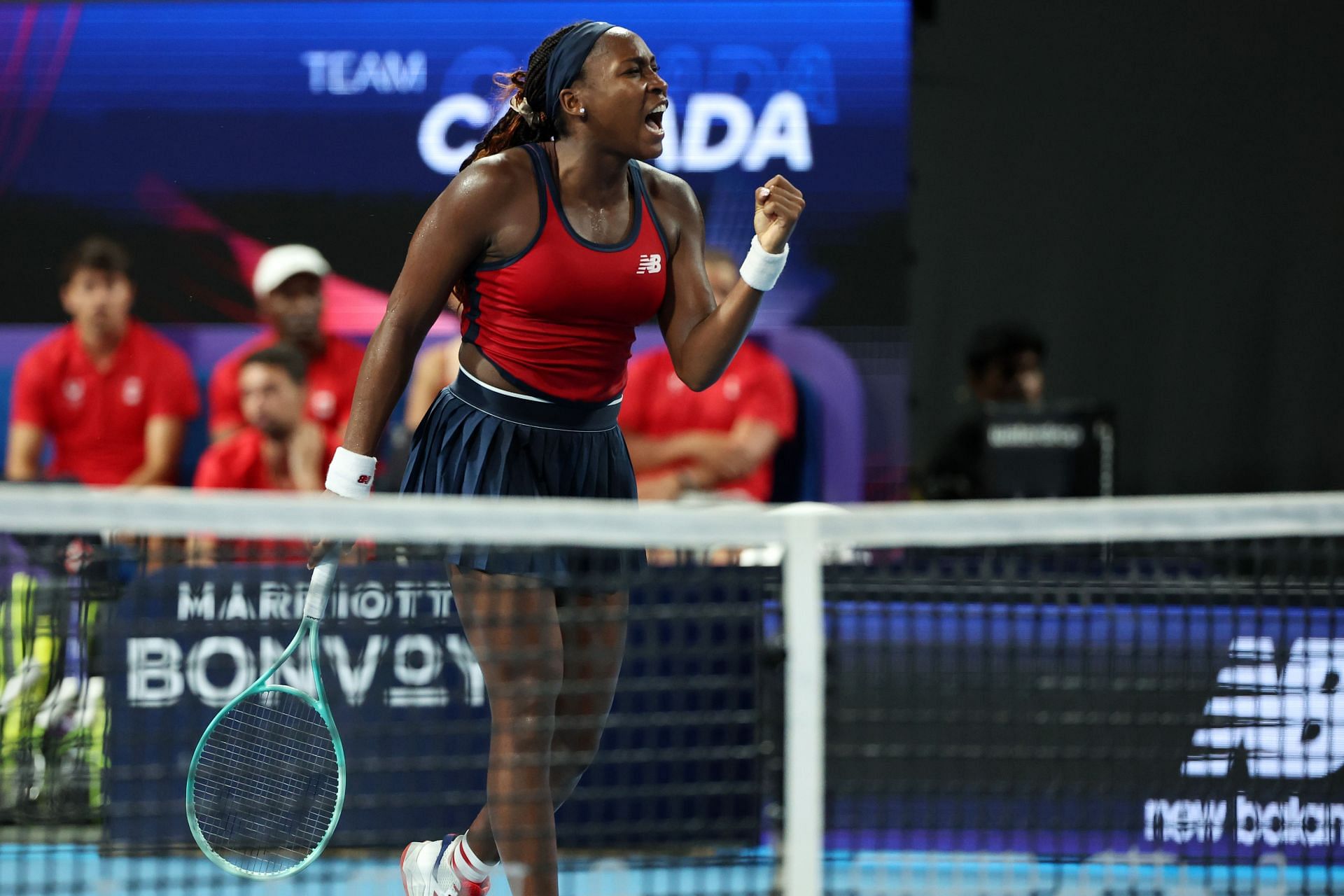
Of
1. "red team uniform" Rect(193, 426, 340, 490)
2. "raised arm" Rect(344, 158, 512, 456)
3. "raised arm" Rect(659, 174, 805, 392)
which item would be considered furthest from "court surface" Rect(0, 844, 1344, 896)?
"red team uniform" Rect(193, 426, 340, 490)

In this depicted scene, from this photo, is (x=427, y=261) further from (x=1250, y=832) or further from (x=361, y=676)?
(x=1250, y=832)

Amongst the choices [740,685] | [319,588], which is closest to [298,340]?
[319,588]

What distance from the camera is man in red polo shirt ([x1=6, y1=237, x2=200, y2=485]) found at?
6.54 meters

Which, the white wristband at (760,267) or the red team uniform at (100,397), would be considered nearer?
the white wristband at (760,267)

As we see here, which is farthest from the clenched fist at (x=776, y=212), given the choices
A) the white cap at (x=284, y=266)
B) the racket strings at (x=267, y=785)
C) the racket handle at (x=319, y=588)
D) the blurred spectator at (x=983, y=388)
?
the white cap at (x=284, y=266)

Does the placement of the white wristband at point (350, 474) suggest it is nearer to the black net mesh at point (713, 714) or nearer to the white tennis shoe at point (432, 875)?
the black net mesh at point (713, 714)

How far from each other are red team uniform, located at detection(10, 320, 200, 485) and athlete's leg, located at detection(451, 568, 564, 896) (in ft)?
13.5

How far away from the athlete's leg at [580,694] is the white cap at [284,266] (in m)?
3.67

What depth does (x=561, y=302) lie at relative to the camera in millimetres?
3023

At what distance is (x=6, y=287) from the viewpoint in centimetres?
670

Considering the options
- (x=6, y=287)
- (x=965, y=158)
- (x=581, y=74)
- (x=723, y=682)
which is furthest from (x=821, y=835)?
(x=6, y=287)

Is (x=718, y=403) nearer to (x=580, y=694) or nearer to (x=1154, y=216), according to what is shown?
(x=1154, y=216)

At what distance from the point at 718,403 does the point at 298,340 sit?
1.74 metres

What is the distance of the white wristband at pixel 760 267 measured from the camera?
3.04 meters
